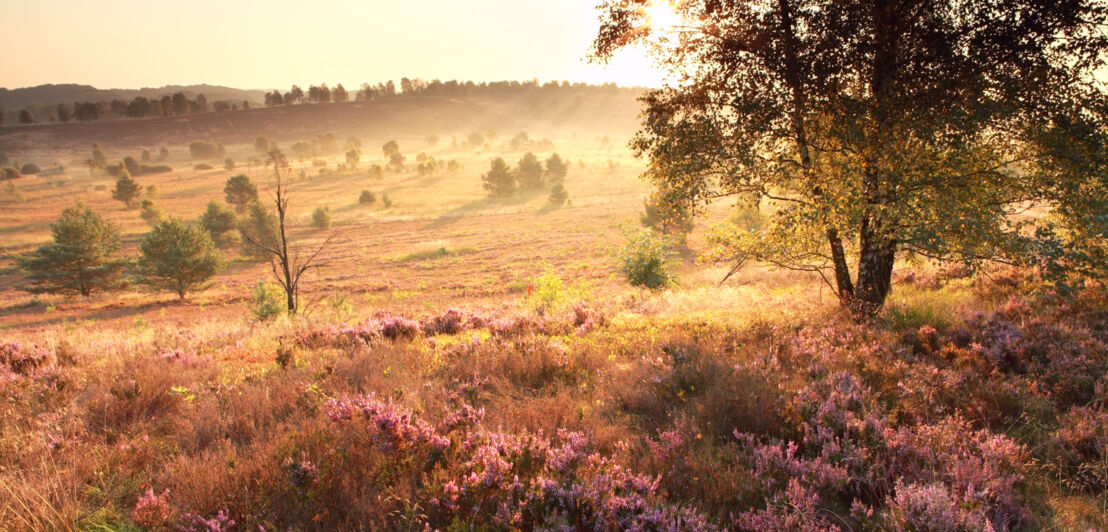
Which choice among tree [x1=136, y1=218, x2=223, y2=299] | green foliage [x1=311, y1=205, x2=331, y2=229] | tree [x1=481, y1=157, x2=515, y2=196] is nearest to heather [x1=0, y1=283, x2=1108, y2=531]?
tree [x1=136, y1=218, x2=223, y2=299]

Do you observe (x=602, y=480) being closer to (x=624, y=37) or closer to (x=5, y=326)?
(x=624, y=37)

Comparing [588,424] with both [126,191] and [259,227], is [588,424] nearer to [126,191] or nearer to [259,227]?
[259,227]

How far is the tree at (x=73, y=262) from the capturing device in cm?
3488

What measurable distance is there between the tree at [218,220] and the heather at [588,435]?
51.8m

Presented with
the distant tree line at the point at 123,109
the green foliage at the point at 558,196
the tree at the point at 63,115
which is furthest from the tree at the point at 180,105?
the green foliage at the point at 558,196

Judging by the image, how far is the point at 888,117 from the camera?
739 centimetres

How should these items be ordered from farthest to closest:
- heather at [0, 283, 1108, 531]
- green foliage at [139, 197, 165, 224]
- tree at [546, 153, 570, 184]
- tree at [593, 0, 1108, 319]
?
tree at [546, 153, 570, 184]
green foliage at [139, 197, 165, 224]
tree at [593, 0, 1108, 319]
heather at [0, 283, 1108, 531]

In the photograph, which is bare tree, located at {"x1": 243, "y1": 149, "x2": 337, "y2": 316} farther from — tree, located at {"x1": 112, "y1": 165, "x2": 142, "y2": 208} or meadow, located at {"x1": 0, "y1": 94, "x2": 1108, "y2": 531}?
tree, located at {"x1": 112, "y1": 165, "x2": 142, "y2": 208}

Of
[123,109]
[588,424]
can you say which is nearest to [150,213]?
[588,424]

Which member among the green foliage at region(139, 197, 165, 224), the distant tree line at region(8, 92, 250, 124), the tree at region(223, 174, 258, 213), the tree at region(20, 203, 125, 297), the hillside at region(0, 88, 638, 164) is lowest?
the tree at region(20, 203, 125, 297)

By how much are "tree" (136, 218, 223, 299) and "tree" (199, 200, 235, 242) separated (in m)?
15.2

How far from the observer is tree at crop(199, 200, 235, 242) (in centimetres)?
4972

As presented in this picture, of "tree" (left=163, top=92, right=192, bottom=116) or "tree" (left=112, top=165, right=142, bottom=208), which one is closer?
"tree" (left=112, top=165, right=142, bottom=208)

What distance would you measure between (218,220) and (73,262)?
50.2ft
